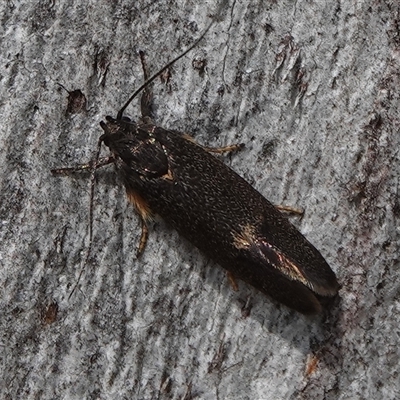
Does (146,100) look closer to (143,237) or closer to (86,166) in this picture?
(86,166)

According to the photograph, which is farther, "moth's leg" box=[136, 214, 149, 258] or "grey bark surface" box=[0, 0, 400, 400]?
"moth's leg" box=[136, 214, 149, 258]

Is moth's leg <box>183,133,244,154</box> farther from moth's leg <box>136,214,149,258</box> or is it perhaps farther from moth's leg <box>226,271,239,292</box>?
moth's leg <box>226,271,239,292</box>

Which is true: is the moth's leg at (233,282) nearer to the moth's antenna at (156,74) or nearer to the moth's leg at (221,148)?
the moth's leg at (221,148)

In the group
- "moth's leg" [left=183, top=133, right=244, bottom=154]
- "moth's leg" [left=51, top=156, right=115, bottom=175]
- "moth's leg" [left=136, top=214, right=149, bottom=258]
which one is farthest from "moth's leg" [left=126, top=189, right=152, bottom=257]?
"moth's leg" [left=183, top=133, right=244, bottom=154]

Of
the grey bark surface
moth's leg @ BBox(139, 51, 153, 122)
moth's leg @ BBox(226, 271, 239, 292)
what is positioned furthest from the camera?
moth's leg @ BBox(139, 51, 153, 122)

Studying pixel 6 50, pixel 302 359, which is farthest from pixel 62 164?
pixel 302 359

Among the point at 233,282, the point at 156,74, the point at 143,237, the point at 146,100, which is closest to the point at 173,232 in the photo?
the point at 143,237

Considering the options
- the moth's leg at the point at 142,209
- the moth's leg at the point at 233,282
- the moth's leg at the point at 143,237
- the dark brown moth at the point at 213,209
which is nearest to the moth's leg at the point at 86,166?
the dark brown moth at the point at 213,209

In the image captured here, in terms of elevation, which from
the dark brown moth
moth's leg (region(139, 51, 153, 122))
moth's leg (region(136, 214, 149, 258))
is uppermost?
moth's leg (region(139, 51, 153, 122))
